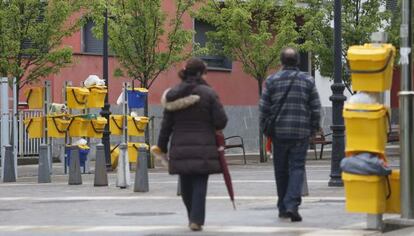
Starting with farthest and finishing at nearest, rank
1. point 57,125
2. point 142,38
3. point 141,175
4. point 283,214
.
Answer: point 142,38 → point 57,125 → point 141,175 → point 283,214

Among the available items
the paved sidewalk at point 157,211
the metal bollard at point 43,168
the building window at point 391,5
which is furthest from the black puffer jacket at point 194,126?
the building window at point 391,5

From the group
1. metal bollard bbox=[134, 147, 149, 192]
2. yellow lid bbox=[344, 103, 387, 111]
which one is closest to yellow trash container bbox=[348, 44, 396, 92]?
yellow lid bbox=[344, 103, 387, 111]

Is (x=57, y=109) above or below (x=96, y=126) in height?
above

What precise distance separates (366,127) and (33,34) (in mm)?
14696

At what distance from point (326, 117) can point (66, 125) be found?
19333 millimetres

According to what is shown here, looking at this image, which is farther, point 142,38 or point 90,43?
point 90,43

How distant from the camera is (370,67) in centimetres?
1019

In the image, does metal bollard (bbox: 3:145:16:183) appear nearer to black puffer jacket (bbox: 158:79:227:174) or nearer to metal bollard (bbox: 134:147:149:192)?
metal bollard (bbox: 134:147:149:192)

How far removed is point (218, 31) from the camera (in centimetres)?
3058

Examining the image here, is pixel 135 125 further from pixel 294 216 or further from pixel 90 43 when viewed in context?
pixel 294 216

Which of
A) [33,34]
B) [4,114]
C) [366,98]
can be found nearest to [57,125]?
[4,114]

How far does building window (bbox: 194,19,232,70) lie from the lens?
118ft

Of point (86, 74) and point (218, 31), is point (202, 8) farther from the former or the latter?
point (86, 74)

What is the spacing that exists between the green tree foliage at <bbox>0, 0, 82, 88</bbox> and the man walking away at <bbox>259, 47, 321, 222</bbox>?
12.8m
